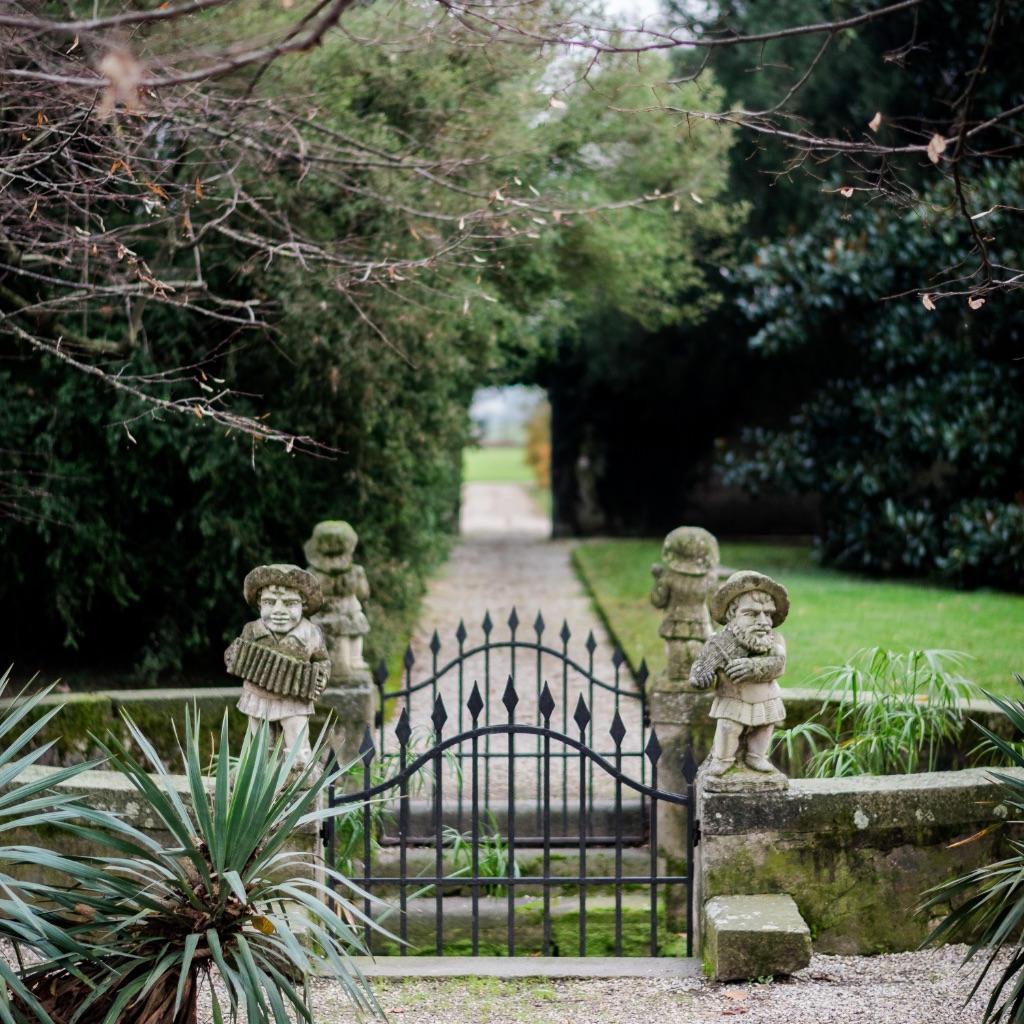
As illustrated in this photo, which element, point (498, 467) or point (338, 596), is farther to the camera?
point (498, 467)

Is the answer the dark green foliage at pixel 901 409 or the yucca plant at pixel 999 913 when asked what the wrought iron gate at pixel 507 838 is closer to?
the yucca plant at pixel 999 913

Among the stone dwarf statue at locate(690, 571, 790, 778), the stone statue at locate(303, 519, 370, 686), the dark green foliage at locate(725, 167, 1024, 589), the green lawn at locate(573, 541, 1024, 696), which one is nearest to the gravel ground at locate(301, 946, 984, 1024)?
the stone dwarf statue at locate(690, 571, 790, 778)

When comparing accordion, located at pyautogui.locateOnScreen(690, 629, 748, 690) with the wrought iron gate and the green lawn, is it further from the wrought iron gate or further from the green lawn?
the green lawn

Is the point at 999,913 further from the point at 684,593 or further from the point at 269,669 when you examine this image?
the point at 269,669

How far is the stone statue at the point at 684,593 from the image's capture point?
5852 mm

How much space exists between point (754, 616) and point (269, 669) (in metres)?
1.93

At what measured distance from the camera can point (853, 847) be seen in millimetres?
4340

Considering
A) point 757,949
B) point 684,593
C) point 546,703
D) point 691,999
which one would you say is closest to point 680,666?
point 684,593

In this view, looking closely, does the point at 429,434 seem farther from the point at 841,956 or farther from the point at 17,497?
the point at 841,956

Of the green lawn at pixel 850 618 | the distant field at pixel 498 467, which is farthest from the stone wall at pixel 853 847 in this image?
the distant field at pixel 498 467

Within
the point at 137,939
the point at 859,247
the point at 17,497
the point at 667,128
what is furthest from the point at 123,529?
the point at 859,247

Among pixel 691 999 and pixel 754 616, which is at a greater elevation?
pixel 754 616

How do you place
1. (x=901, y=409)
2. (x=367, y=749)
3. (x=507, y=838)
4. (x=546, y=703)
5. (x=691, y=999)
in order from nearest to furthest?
(x=691, y=999)
(x=367, y=749)
(x=546, y=703)
(x=507, y=838)
(x=901, y=409)

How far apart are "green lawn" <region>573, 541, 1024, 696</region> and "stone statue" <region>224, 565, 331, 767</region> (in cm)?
331
